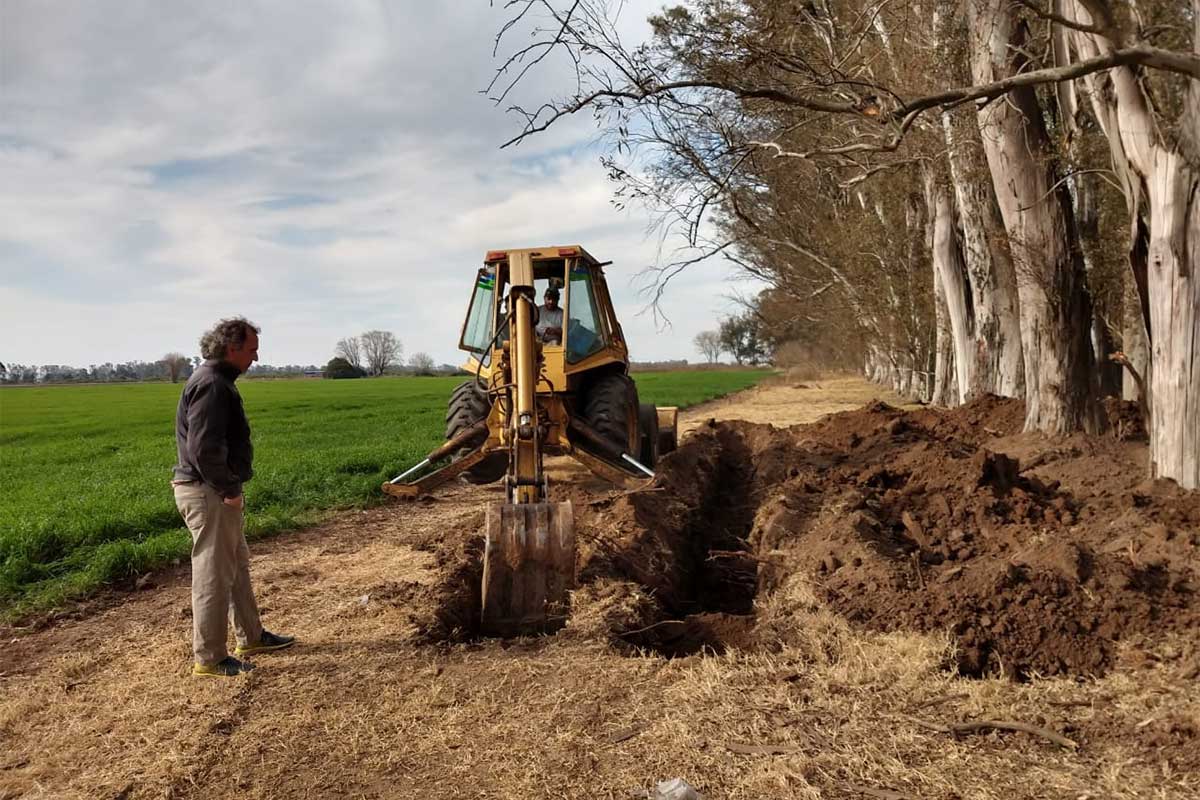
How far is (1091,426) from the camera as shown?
9422 millimetres

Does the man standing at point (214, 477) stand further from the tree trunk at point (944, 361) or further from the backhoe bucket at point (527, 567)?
the tree trunk at point (944, 361)

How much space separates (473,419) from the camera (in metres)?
8.22

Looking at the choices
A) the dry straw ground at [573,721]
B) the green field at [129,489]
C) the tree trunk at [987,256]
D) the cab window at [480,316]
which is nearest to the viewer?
the dry straw ground at [573,721]

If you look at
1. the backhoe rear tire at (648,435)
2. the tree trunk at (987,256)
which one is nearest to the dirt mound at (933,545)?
the backhoe rear tire at (648,435)

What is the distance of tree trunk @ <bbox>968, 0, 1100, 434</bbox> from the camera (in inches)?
364

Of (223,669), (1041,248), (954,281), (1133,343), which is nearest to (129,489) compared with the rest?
(223,669)

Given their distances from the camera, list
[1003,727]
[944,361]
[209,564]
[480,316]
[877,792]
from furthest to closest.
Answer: [944,361]
[480,316]
[209,564]
[1003,727]
[877,792]

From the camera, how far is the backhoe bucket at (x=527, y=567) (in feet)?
17.7

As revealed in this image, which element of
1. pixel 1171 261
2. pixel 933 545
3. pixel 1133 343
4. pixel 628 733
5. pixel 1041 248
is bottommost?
pixel 628 733

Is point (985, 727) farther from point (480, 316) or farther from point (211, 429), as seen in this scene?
point (480, 316)

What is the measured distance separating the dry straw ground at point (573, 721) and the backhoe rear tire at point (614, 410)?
2.83m

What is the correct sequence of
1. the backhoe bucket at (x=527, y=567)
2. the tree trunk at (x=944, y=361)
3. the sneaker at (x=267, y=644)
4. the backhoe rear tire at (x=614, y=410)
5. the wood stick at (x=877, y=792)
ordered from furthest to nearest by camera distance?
the tree trunk at (x=944, y=361)
the backhoe rear tire at (x=614, y=410)
the backhoe bucket at (x=527, y=567)
the sneaker at (x=267, y=644)
the wood stick at (x=877, y=792)

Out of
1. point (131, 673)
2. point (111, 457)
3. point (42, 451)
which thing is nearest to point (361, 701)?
point (131, 673)

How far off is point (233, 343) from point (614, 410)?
3.93 m
